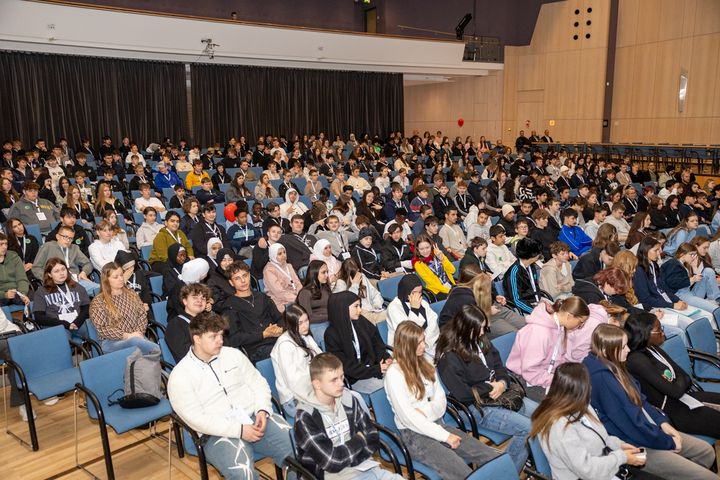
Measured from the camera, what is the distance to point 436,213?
1005 cm

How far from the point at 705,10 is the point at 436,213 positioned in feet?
40.5

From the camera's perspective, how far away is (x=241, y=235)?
784cm

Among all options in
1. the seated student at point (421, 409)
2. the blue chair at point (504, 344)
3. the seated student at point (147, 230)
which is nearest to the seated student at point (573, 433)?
the seated student at point (421, 409)

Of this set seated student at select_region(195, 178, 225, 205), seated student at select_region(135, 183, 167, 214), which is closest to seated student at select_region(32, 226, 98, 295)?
seated student at select_region(135, 183, 167, 214)

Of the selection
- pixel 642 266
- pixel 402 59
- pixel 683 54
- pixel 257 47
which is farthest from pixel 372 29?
pixel 642 266

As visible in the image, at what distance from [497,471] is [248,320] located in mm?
2620

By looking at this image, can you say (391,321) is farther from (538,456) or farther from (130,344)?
(130,344)

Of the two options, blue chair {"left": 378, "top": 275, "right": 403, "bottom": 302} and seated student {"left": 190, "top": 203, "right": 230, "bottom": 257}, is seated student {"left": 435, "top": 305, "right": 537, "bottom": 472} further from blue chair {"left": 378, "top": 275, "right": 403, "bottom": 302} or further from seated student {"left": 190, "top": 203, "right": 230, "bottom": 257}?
seated student {"left": 190, "top": 203, "right": 230, "bottom": 257}

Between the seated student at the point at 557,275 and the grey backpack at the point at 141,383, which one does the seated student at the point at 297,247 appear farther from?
the grey backpack at the point at 141,383

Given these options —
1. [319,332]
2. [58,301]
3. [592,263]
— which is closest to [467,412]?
[319,332]

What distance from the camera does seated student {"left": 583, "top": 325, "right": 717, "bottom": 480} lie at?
3.22 metres

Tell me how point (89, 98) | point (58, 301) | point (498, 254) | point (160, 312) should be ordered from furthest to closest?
point (89, 98), point (498, 254), point (160, 312), point (58, 301)

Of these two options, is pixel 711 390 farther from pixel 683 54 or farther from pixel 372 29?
pixel 372 29

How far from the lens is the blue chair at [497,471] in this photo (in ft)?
8.32
